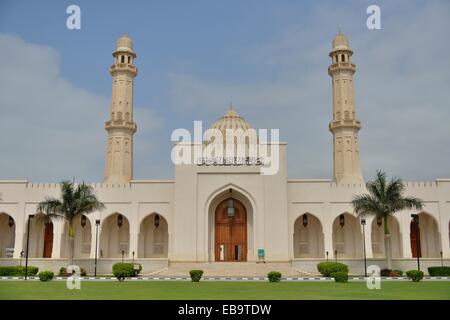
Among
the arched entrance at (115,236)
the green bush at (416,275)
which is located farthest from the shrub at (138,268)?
the green bush at (416,275)

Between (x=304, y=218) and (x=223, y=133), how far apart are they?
28.1 feet

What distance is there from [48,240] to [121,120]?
31.1ft

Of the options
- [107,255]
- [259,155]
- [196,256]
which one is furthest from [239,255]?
[107,255]

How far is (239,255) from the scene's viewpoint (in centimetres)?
3394

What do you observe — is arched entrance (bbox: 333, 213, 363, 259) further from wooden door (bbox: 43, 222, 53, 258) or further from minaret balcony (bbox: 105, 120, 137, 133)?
wooden door (bbox: 43, 222, 53, 258)

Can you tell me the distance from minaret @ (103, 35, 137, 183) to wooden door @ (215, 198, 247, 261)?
7511mm

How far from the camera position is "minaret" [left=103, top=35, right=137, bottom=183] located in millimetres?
37312

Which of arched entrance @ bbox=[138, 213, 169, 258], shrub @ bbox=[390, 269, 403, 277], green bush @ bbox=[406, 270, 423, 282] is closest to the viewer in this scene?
green bush @ bbox=[406, 270, 423, 282]

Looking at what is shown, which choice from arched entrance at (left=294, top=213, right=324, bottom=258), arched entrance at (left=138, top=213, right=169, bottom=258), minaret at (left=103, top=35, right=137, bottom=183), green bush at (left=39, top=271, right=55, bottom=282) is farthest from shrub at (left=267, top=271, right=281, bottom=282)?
minaret at (left=103, top=35, right=137, bottom=183)

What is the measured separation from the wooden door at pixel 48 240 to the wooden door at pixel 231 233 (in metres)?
11.3

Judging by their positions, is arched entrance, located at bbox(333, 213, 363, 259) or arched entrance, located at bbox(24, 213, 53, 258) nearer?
arched entrance, located at bbox(333, 213, 363, 259)

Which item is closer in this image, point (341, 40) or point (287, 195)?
point (287, 195)
